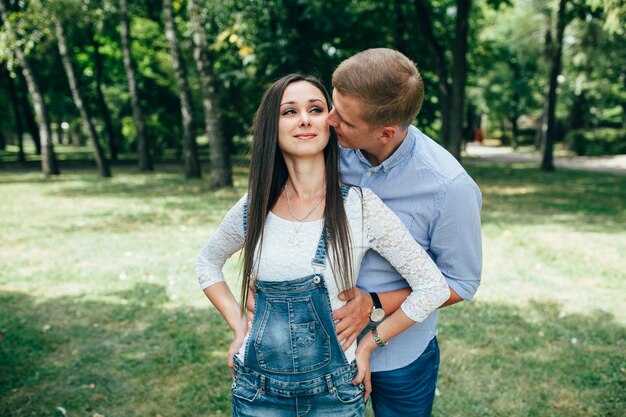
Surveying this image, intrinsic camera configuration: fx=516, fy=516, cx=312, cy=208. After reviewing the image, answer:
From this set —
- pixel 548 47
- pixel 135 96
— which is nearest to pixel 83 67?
pixel 135 96

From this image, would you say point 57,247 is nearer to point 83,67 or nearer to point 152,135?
point 152,135

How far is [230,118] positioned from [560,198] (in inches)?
534

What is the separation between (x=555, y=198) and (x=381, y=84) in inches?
483

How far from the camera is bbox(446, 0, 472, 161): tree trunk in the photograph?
12.7m

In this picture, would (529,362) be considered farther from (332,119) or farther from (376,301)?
(332,119)

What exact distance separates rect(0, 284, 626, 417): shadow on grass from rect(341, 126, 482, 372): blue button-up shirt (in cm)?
223

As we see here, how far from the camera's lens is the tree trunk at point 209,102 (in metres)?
12.6

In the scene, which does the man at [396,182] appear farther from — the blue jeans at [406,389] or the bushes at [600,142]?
the bushes at [600,142]

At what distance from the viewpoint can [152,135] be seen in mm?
28078

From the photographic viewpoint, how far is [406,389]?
82.8 inches

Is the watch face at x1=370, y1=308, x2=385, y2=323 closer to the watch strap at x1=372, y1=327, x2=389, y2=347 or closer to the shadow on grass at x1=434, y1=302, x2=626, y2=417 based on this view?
the watch strap at x1=372, y1=327, x2=389, y2=347

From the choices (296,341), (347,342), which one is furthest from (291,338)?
(347,342)

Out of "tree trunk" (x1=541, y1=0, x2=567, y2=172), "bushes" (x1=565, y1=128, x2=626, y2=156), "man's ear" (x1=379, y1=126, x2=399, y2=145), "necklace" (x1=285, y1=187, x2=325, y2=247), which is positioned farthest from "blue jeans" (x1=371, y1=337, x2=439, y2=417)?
"bushes" (x1=565, y1=128, x2=626, y2=156)

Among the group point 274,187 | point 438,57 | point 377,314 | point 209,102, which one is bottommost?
point 377,314
